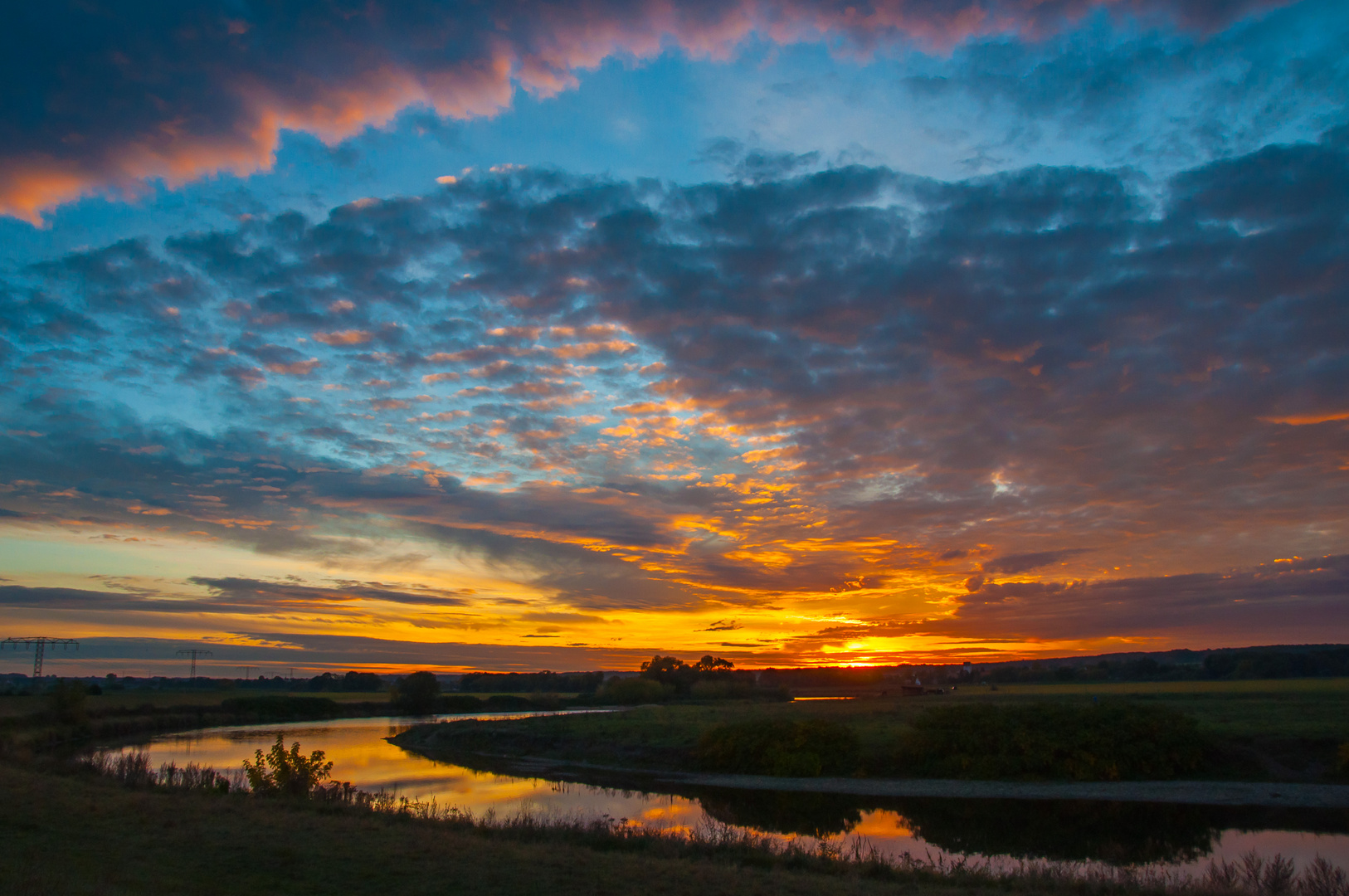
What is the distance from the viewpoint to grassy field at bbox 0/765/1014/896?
12.0m

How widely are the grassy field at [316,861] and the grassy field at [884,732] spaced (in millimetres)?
29168

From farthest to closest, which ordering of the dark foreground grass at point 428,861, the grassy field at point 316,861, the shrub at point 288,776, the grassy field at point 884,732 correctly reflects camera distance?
the grassy field at point 884,732 → the shrub at point 288,776 → the dark foreground grass at point 428,861 → the grassy field at point 316,861

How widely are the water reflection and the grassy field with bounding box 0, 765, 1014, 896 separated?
9397 mm

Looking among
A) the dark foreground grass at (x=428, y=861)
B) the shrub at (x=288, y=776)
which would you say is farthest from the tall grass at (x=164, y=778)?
the dark foreground grass at (x=428, y=861)

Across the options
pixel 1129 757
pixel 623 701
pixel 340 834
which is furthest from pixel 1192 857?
pixel 623 701

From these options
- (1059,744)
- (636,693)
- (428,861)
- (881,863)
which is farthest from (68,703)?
(636,693)

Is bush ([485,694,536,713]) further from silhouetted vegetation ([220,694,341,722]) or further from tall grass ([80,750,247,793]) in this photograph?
tall grass ([80,750,247,793])

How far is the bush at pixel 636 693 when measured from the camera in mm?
120625

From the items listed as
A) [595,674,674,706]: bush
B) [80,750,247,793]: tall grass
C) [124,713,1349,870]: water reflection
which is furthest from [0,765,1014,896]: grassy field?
[595,674,674,706]: bush

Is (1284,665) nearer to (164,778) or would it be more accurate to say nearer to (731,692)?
(731,692)

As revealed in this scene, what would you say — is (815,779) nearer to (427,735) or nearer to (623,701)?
(427,735)

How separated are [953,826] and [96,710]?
78788 mm

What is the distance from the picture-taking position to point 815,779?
40.1 m

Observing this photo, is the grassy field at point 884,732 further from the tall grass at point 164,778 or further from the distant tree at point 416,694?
the distant tree at point 416,694
